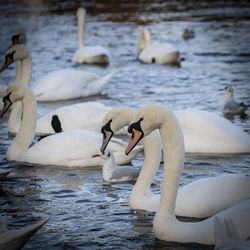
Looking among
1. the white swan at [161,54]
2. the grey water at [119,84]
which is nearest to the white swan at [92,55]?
the grey water at [119,84]

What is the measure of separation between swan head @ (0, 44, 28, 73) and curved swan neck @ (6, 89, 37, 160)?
8.52ft

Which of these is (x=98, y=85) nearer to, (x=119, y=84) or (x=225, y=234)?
(x=119, y=84)

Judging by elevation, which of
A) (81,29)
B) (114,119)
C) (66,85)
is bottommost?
(66,85)

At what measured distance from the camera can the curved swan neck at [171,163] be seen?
584cm

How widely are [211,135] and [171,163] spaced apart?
3.36 metres

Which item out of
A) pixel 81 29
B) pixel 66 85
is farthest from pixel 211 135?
pixel 81 29

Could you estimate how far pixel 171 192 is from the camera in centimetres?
599

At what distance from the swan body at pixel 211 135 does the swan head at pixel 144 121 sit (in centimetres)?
360

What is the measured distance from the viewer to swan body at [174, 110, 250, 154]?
918 cm

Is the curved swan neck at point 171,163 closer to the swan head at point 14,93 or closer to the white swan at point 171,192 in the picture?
the white swan at point 171,192

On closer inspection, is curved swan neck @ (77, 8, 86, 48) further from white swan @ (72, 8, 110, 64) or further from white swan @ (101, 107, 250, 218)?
white swan @ (101, 107, 250, 218)

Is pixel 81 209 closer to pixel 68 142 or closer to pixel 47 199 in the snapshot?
pixel 47 199

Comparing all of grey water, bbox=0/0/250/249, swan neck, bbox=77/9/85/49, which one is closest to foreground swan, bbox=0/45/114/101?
grey water, bbox=0/0/250/249

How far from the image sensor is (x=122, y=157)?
8938 millimetres
